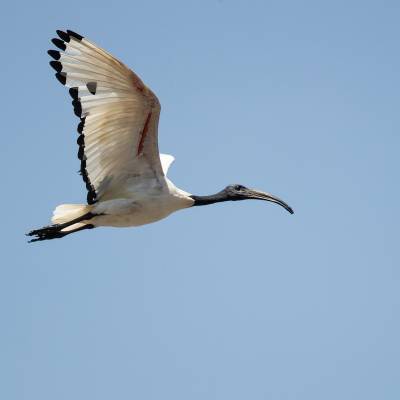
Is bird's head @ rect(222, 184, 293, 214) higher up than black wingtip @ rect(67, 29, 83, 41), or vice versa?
black wingtip @ rect(67, 29, 83, 41)

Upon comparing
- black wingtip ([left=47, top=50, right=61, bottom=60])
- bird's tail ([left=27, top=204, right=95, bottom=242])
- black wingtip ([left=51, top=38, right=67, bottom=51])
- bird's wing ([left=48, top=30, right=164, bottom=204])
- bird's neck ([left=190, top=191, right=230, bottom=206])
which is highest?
black wingtip ([left=51, top=38, right=67, bottom=51])

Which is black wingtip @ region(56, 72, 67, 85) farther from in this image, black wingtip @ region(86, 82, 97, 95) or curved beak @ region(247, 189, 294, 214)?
curved beak @ region(247, 189, 294, 214)

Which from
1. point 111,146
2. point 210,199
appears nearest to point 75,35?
point 111,146

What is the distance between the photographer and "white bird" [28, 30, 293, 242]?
10.6m

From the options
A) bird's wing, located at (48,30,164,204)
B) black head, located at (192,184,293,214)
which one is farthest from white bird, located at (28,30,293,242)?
black head, located at (192,184,293,214)

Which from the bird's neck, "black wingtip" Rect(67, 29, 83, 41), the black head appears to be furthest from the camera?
the black head

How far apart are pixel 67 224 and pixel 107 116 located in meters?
1.30

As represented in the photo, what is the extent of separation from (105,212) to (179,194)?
82 cm

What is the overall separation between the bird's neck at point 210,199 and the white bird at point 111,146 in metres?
0.02

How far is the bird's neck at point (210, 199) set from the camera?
12034 millimetres

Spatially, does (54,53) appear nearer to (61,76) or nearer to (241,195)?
(61,76)

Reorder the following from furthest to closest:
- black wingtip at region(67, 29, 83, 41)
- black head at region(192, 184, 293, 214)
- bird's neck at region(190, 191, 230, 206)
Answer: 1. black head at region(192, 184, 293, 214)
2. bird's neck at region(190, 191, 230, 206)
3. black wingtip at region(67, 29, 83, 41)

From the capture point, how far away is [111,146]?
11.2m

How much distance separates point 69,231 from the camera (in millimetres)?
11625
